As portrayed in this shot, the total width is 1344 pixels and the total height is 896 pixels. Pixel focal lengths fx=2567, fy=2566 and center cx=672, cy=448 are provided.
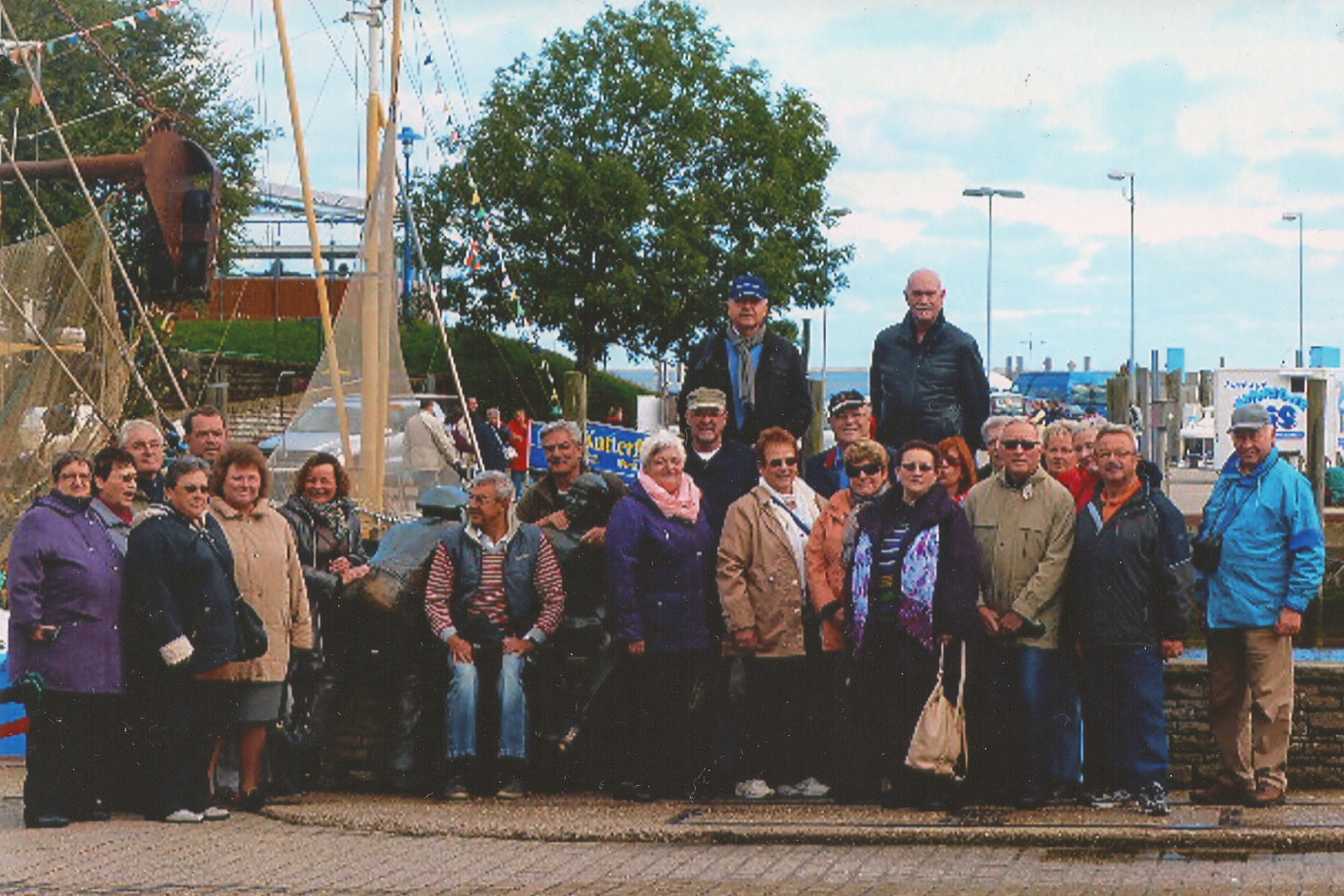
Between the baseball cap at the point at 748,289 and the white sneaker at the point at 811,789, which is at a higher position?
the baseball cap at the point at 748,289

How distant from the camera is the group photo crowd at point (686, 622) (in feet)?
38.9

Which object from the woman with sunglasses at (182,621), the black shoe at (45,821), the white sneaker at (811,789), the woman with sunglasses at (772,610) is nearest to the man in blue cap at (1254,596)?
the white sneaker at (811,789)

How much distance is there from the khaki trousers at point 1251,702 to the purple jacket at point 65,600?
5.15m

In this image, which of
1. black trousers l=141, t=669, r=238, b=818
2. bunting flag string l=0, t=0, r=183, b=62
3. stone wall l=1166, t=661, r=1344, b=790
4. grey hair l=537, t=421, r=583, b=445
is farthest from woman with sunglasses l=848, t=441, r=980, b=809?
bunting flag string l=0, t=0, r=183, b=62

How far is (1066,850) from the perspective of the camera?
10.6 m

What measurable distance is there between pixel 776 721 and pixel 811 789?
37 cm

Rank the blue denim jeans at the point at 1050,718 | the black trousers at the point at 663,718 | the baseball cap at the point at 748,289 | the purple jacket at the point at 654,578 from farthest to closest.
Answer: the baseball cap at the point at 748,289 < the black trousers at the point at 663,718 < the purple jacket at the point at 654,578 < the blue denim jeans at the point at 1050,718

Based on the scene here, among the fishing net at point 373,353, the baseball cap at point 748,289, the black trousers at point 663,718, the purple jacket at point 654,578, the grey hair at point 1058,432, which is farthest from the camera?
the fishing net at point 373,353

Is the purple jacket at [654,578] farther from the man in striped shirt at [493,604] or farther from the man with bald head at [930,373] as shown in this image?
the man with bald head at [930,373]

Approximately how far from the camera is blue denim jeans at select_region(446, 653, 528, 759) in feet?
40.8

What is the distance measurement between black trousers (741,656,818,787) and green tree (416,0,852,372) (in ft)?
145

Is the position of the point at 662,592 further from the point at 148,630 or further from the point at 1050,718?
the point at 148,630

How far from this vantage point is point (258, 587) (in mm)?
12180

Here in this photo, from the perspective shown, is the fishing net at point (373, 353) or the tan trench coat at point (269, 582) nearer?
the tan trench coat at point (269, 582)
